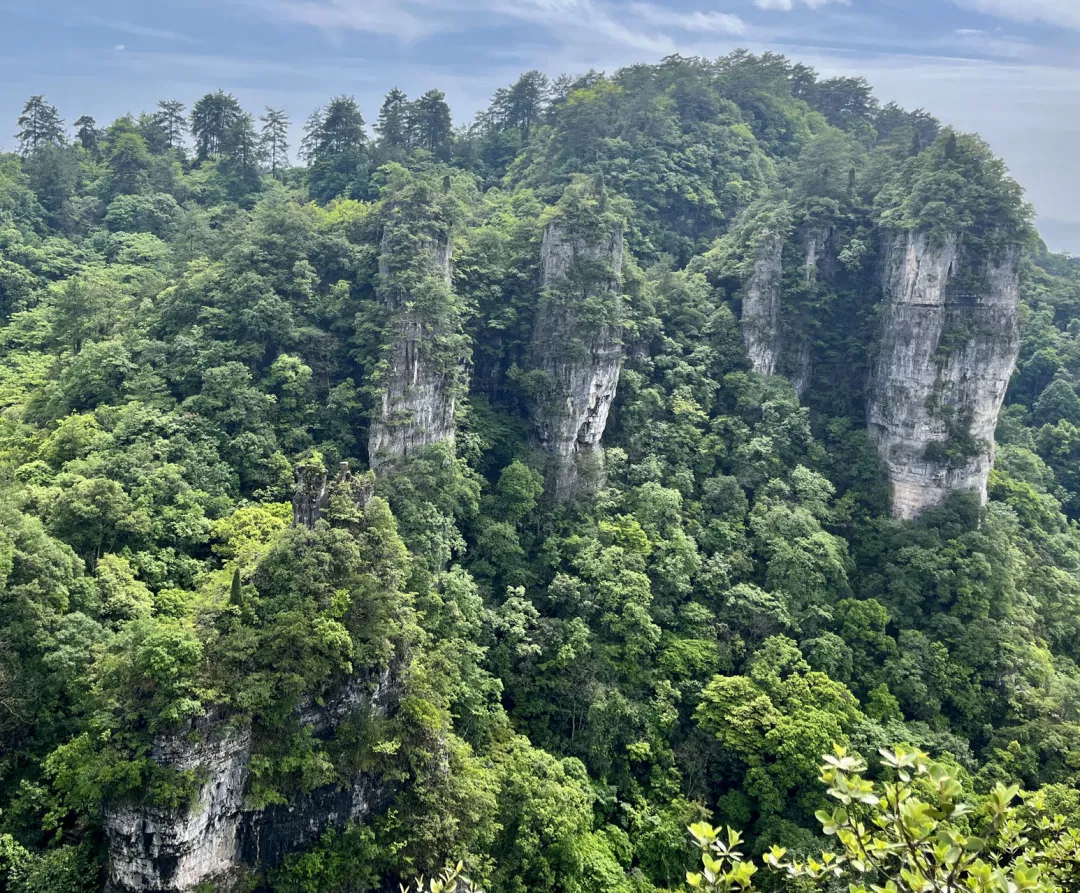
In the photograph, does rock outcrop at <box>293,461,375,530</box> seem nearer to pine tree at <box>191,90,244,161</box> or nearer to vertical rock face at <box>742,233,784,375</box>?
vertical rock face at <box>742,233,784,375</box>

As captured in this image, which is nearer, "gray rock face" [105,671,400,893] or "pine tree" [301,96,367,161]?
"gray rock face" [105,671,400,893]

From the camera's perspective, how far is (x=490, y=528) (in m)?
27.8

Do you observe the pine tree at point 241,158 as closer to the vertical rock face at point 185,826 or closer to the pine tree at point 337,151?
the pine tree at point 337,151

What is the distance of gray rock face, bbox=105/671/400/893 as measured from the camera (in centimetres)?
1497

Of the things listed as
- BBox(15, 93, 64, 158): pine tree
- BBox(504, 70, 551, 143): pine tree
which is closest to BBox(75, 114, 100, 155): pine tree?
BBox(15, 93, 64, 158): pine tree

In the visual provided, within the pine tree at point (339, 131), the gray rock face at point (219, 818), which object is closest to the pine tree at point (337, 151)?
the pine tree at point (339, 131)

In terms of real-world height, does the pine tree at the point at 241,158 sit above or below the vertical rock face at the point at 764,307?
above

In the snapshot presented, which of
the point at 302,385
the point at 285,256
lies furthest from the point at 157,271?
the point at 302,385

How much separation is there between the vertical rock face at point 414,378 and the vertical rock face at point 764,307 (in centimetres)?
1543

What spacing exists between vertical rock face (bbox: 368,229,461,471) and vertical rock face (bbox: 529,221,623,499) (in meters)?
4.60

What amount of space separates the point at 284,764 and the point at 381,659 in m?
3.01

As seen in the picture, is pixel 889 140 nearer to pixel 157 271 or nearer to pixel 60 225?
pixel 157 271

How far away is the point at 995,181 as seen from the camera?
33656 millimetres

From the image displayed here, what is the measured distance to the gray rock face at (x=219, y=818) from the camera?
15.0 m
